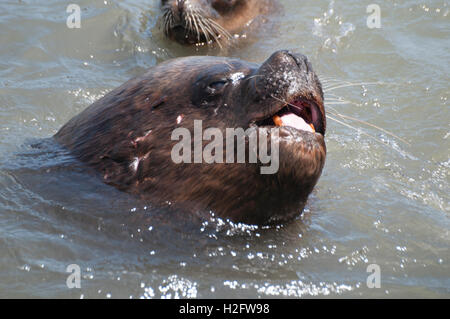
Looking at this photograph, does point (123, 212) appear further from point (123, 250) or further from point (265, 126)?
point (265, 126)

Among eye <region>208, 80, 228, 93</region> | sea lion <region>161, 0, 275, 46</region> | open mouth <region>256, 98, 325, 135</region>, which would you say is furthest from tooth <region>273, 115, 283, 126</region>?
sea lion <region>161, 0, 275, 46</region>

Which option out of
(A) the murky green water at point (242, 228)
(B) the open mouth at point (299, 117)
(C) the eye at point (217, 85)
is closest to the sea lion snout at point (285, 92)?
(B) the open mouth at point (299, 117)

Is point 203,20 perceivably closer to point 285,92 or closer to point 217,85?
point 217,85

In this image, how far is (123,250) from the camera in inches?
146

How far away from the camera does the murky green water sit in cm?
355

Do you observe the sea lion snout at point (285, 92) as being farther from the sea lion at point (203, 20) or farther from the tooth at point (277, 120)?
the sea lion at point (203, 20)

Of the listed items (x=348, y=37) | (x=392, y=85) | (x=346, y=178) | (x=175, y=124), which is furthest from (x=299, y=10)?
(x=175, y=124)

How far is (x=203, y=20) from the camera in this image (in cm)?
785

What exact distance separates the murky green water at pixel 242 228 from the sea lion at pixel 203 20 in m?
0.50

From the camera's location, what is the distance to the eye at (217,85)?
385 centimetres

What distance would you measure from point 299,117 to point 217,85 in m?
0.52

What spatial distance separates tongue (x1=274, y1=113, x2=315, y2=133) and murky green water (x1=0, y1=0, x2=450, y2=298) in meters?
0.62
